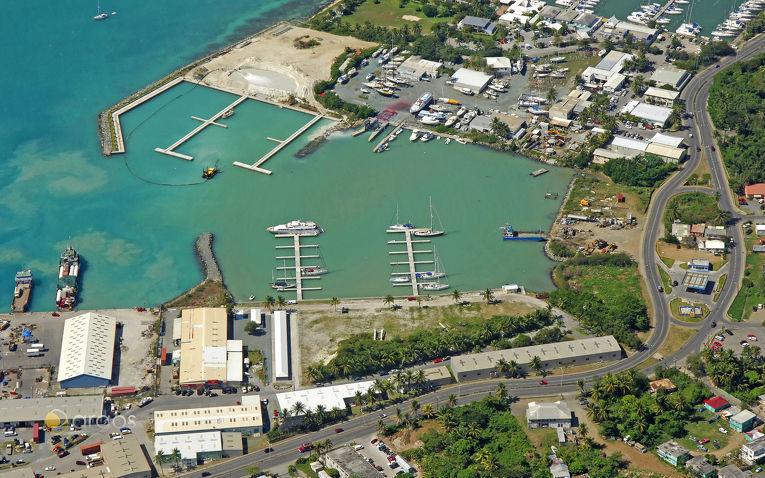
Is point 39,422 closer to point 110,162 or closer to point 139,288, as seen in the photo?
point 139,288

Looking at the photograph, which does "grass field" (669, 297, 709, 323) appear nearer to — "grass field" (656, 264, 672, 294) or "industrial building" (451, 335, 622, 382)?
"grass field" (656, 264, 672, 294)

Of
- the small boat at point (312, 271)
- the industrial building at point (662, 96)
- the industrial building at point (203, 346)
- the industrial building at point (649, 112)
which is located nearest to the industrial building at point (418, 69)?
the industrial building at point (649, 112)

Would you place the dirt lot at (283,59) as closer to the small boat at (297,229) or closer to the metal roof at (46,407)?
the small boat at (297,229)

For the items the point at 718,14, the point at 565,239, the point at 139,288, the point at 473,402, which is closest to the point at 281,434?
the point at 473,402

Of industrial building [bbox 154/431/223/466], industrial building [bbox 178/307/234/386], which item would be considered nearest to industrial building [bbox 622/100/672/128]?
industrial building [bbox 178/307/234/386]

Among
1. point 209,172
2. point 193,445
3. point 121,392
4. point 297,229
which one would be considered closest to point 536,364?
point 193,445
